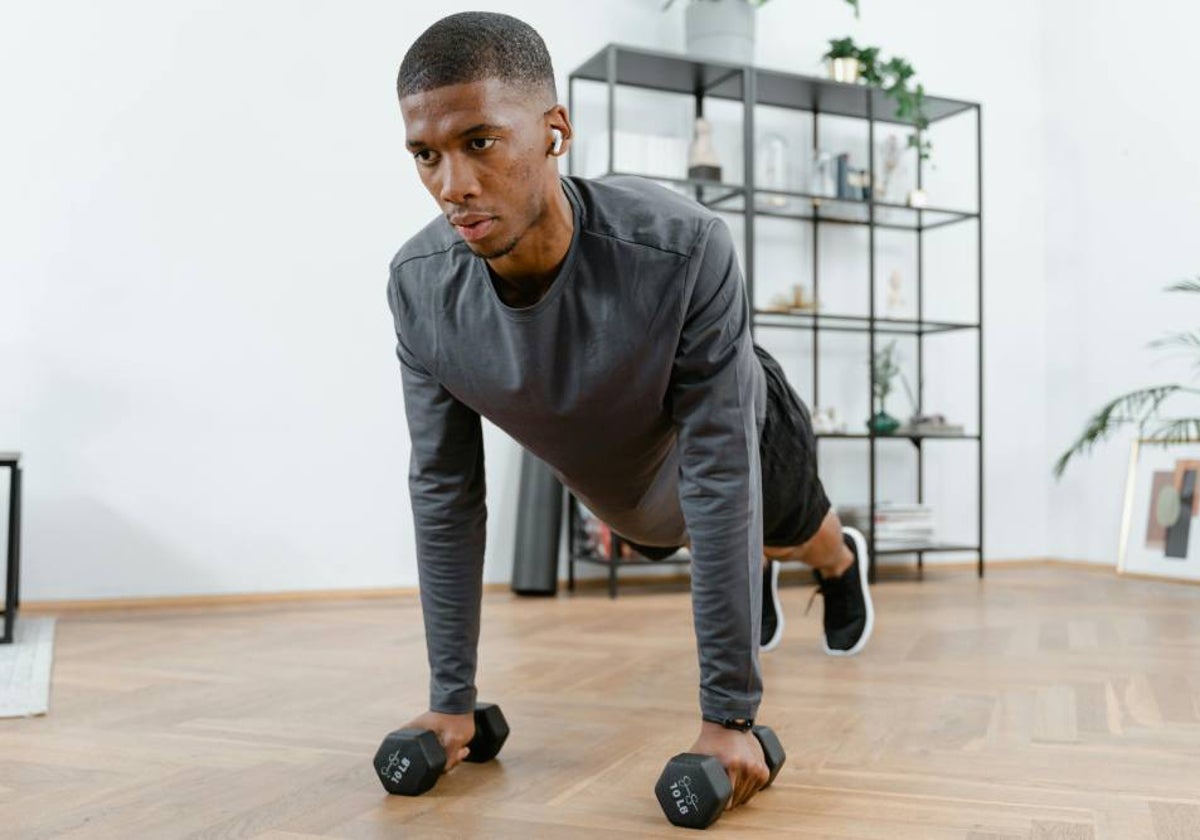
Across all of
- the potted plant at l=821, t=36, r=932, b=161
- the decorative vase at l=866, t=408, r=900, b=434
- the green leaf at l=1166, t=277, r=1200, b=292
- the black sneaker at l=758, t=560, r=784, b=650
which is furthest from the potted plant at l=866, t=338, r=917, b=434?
the black sneaker at l=758, t=560, r=784, b=650

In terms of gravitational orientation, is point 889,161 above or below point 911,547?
above

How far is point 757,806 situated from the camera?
1.31m

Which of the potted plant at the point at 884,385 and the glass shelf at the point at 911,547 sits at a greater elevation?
the potted plant at the point at 884,385

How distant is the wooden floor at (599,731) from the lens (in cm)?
124

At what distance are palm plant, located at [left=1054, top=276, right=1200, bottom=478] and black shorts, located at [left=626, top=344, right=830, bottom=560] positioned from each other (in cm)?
227

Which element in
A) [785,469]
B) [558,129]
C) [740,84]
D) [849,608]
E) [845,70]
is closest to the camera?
[558,129]

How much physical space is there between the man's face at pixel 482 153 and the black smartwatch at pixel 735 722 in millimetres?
583

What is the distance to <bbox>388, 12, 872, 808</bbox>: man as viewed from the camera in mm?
1145

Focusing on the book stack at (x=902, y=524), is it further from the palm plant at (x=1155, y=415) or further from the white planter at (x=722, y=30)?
the white planter at (x=722, y=30)

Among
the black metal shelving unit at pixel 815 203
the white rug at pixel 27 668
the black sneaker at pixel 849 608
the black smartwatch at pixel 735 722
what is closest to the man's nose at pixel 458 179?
the black smartwatch at pixel 735 722

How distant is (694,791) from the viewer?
1.21 metres

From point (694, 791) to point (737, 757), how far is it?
0.29 ft

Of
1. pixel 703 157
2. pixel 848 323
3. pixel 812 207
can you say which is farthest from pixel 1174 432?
pixel 703 157

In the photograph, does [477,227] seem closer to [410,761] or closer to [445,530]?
[445,530]
